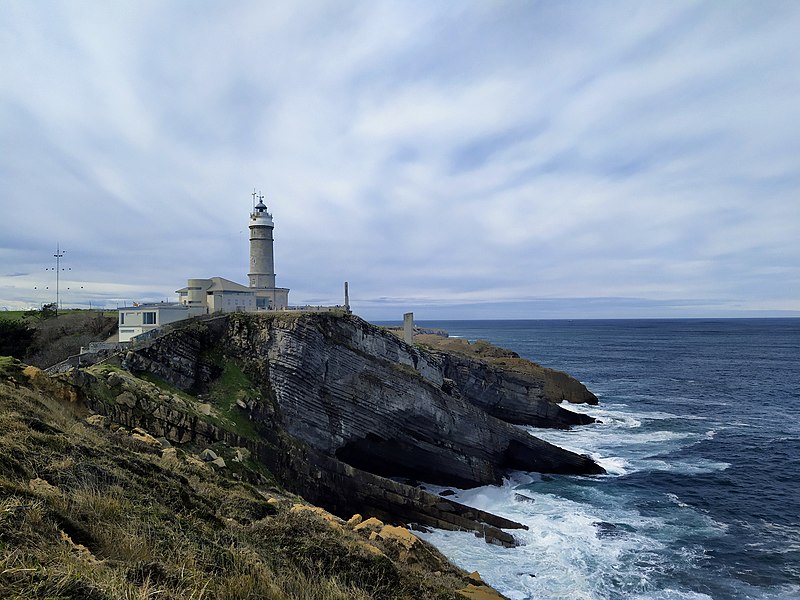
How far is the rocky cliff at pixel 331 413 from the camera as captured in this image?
19234mm

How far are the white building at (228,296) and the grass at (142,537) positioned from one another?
56.5ft

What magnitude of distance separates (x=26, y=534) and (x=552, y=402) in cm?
4802

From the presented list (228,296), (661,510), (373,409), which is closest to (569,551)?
(661,510)

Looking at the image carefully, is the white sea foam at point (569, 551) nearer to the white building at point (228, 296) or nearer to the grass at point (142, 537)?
the grass at point (142, 537)

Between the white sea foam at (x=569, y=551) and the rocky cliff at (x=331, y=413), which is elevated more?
the rocky cliff at (x=331, y=413)

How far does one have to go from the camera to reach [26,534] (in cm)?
491

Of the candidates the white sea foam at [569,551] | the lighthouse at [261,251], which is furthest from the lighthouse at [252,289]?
the white sea foam at [569,551]

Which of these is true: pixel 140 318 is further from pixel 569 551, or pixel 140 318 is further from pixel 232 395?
pixel 569 551

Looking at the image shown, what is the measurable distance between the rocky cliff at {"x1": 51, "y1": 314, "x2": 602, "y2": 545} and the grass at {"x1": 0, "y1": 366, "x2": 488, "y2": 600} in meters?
7.75

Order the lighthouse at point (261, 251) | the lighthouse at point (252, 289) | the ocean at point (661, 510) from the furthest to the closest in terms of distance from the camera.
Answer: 1. the lighthouse at point (261, 251)
2. the lighthouse at point (252, 289)
3. the ocean at point (661, 510)

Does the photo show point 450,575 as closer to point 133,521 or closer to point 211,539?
point 211,539

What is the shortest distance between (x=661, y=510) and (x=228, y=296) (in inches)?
1153

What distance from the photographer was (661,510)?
23953 millimetres

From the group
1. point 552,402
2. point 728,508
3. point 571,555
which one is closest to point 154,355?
point 571,555
